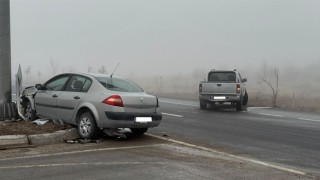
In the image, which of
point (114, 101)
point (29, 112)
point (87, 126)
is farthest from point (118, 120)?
point (29, 112)

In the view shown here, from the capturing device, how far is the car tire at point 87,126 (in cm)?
910

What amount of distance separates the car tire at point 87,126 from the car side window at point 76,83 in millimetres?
699

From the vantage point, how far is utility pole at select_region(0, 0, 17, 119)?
34.2 ft

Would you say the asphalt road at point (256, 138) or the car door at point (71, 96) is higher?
the car door at point (71, 96)

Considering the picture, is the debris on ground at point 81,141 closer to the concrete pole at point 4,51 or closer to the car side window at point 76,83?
the car side window at point 76,83

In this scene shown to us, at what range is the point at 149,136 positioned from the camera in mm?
10266

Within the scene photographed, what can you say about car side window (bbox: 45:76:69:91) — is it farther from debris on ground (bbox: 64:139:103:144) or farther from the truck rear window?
the truck rear window

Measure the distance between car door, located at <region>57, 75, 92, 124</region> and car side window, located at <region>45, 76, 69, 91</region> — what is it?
0.80 feet

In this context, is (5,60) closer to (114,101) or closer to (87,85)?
(87,85)

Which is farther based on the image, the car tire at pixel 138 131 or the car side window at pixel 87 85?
the car tire at pixel 138 131

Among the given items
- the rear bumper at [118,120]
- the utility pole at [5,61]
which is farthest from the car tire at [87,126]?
the utility pole at [5,61]

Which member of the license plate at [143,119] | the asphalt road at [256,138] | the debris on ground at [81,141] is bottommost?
the asphalt road at [256,138]

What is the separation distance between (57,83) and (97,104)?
1826 millimetres

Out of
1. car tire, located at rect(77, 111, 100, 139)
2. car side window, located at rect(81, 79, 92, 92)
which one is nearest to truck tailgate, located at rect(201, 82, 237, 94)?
car side window, located at rect(81, 79, 92, 92)
